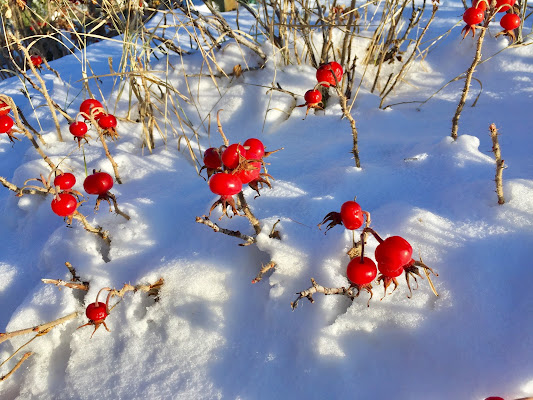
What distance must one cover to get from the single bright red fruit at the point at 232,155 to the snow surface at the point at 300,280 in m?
0.38

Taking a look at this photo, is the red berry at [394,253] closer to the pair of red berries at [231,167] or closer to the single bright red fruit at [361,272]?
the single bright red fruit at [361,272]

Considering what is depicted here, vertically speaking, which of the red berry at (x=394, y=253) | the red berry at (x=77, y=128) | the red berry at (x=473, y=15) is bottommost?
the red berry at (x=77, y=128)

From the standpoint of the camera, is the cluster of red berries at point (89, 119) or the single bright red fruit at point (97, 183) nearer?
the single bright red fruit at point (97, 183)

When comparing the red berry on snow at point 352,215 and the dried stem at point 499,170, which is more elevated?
the red berry on snow at point 352,215

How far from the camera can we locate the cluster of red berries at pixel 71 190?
1.12 metres

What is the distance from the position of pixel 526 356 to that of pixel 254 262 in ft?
2.39

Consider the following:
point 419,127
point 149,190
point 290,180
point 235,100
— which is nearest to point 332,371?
point 290,180

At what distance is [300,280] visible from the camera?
1106mm

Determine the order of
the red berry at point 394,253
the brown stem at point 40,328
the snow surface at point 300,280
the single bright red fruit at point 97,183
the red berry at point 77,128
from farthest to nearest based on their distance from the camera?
the red berry at point 77,128
the single bright red fruit at point 97,183
the brown stem at point 40,328
the snow surface at point 300,280
the red berry at point 394,253

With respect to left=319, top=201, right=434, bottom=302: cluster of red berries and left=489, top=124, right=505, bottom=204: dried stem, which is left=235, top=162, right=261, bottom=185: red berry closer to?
left=319, top=201, right=434, bottom=302: cluster of red berries

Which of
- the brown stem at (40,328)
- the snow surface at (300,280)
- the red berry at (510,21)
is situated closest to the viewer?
the snow surface at (300,280)

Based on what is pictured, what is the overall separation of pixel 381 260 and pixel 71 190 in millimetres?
943

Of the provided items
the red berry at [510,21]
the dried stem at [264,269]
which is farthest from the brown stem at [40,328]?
the red berry at [510,21]

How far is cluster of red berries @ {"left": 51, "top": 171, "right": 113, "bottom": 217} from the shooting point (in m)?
1.12
